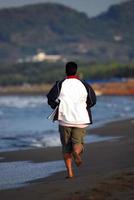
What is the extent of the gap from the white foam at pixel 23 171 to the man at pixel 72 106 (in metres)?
0.76

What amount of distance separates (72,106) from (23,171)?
1.98 m

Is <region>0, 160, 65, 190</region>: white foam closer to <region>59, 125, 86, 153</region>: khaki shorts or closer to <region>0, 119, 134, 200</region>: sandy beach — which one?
<region>0, 119, 134, 200</region>: sandy beach

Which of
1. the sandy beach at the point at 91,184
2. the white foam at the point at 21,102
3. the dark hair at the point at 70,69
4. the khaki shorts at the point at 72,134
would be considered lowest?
the sandy beach at the point at 91,184

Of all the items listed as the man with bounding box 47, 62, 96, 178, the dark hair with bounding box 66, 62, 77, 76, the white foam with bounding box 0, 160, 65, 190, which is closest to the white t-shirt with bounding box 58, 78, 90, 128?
the man with bounding box 47, 62, 96, 178

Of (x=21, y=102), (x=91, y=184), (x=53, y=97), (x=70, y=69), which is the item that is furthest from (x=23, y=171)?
(x=21, y=102)

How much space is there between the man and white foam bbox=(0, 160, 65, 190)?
76 cm

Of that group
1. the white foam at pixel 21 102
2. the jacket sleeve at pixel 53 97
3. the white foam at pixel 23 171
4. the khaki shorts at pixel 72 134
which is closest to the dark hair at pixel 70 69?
the jacket sleeve at pixel 53 97

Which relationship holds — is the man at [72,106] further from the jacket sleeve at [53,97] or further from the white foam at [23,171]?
the white foam at [23,171]

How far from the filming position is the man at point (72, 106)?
860 cm

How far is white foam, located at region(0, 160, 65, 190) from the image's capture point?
9.04 m

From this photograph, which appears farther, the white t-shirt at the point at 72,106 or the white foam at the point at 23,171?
the white foam at the point at 23,171

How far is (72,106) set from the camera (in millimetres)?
8594

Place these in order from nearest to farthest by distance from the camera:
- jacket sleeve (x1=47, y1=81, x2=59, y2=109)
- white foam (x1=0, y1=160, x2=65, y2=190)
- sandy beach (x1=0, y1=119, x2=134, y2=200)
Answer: sandy beach (x1=0, y1=119, x2=134, y2=200)
jacket sleeve (x1=47, y1=81, x2=59, y2=109)
white foam (x1=0, y1=160, x2=65, y2=190)

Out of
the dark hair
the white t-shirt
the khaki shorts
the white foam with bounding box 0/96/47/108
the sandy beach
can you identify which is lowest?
the sandy beach
